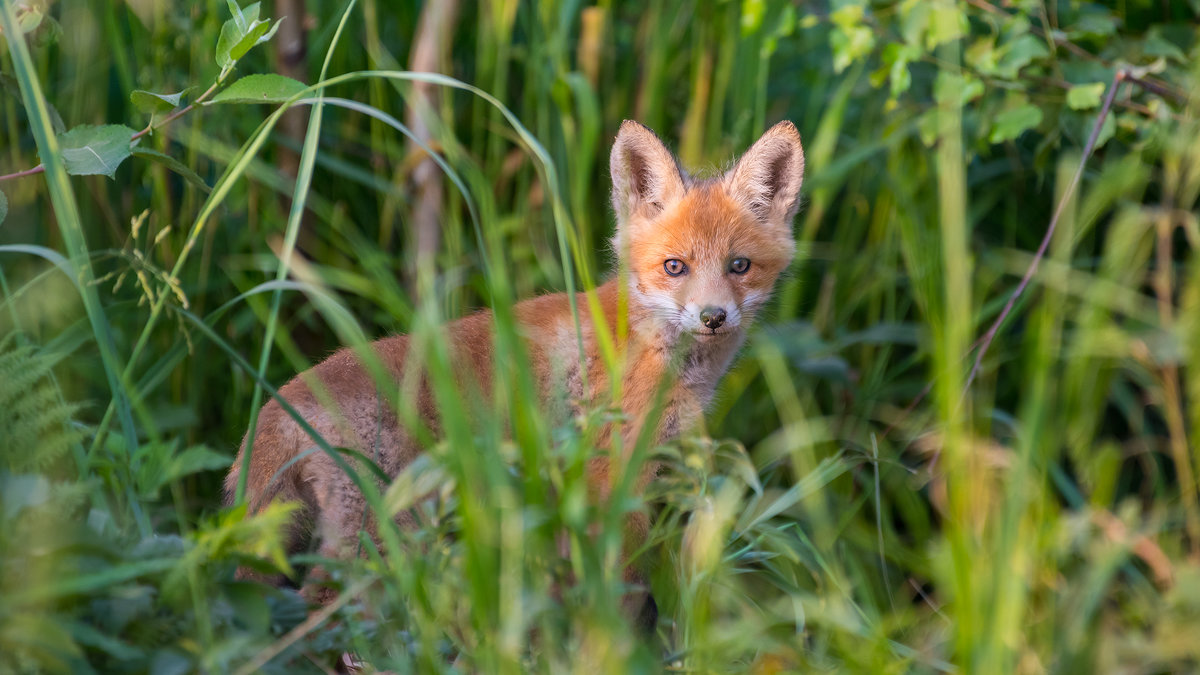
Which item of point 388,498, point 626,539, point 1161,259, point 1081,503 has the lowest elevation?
point 1081,503

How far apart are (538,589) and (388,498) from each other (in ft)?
1.08

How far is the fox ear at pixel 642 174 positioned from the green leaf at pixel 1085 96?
1239 millimetres

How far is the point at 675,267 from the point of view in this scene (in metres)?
3.29

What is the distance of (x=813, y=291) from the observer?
4535 millimetres

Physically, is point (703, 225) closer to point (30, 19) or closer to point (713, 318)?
point (713, 318)

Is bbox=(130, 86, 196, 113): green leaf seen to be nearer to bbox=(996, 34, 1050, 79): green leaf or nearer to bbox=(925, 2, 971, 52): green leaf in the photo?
bbox=(925, 2, 971, 52): green leaf

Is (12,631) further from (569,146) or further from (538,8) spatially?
(538,8)

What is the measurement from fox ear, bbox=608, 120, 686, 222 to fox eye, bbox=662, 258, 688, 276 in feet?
0.78

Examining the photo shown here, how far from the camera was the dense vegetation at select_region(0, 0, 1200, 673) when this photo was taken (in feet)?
5.39

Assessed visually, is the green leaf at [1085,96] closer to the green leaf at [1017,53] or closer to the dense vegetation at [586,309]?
the dense vegetation at [586,309]

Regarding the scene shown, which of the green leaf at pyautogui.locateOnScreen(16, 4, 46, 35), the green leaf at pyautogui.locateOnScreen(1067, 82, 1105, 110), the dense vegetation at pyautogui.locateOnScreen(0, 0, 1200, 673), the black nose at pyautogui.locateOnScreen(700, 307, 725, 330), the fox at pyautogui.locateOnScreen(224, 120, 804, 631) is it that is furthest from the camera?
the green leaf at pyautogui.locateOnScreen(1067, 82, 1105, 110)

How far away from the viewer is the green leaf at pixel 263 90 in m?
2.04

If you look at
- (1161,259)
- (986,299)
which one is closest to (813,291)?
(986,299)

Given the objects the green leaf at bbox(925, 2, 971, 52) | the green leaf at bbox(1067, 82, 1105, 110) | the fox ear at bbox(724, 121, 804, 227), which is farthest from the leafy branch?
→ the green leaf at bbox(1067, 82, 1105, 110)
